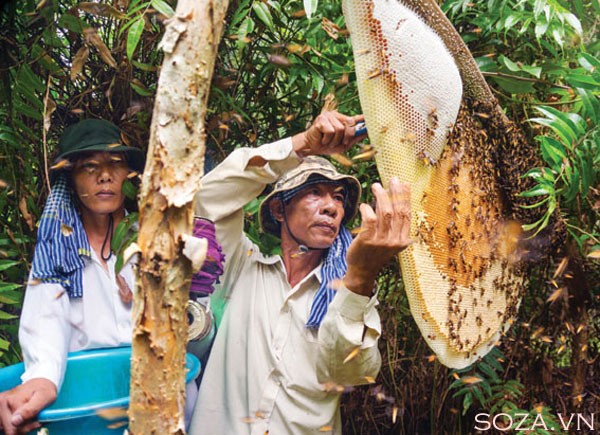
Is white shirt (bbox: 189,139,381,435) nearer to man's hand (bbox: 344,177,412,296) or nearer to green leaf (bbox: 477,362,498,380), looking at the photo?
man's hand (bbox: 344,177,412,296)

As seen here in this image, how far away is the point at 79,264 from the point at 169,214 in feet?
3.72

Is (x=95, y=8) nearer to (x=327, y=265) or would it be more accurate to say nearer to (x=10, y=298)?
(x=10, y=298)

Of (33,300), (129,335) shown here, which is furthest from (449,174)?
(33,300)

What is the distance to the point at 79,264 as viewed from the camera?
273 cm

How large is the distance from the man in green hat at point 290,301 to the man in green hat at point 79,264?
433 mm

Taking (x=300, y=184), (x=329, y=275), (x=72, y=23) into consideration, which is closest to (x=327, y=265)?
(x=329, y=275)

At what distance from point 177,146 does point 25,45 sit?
166 centimetres

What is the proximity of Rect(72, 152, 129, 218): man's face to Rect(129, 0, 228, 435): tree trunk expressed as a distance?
1.11 m

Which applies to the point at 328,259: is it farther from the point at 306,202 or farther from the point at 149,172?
the point at 149,172

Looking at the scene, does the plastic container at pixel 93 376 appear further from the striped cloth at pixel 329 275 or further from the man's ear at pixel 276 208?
the man's ear at pixel 276 208

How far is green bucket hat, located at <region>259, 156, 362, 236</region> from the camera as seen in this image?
281cm

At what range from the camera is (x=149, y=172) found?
1.78 metres

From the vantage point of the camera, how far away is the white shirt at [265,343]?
100 inches

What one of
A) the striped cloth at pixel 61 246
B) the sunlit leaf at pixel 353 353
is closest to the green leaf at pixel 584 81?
the sunlit leaf at pixel 353 353
